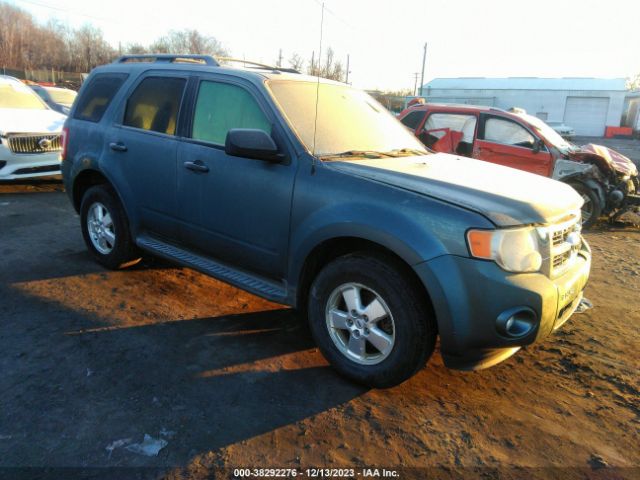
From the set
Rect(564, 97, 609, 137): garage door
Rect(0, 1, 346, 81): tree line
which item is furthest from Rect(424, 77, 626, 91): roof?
Rect(0, 1, 346, 81): tree line

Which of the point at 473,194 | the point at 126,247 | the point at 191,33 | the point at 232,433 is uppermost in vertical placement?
the point at 191,33

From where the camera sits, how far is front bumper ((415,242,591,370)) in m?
2.47

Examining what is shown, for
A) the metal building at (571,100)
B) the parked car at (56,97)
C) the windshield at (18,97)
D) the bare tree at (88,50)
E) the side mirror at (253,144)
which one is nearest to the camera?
the side mirror at (253,144)

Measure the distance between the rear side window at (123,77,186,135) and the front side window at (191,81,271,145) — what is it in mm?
262

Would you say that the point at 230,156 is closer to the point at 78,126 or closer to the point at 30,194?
the point at 78,126

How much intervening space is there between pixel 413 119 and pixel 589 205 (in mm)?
3230

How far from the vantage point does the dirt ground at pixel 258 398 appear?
2.36 metres

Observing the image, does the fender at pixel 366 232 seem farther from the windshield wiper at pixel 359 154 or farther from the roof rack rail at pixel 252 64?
the roof rack rail at pixel 252 64

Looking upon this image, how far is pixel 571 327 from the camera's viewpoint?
395 centimetres

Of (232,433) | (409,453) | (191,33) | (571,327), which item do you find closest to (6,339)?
(232,433)

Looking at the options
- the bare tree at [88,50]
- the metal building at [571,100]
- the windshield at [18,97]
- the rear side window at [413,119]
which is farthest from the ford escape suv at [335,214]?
the bare tree at [88,50]

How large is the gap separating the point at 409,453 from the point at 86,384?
6.10ft

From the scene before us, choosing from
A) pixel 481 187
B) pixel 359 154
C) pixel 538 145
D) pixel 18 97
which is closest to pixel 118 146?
pixel 359 154

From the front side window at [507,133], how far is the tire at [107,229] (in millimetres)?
6066
